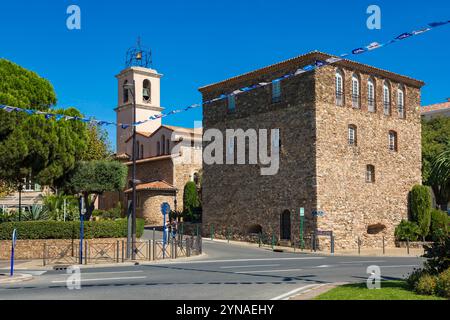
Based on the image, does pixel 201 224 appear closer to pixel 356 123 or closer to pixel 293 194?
pixel 293 194

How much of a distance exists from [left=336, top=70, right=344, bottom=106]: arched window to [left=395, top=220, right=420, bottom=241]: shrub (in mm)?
8926

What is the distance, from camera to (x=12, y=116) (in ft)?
85.6

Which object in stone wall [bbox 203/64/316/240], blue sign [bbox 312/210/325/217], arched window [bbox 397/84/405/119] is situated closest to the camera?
blue sign [bbox 312/210/325/217]

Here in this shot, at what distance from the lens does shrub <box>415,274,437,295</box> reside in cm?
1164

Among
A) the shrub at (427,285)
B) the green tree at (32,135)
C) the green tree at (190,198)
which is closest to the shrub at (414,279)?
the shrub at (427,285)

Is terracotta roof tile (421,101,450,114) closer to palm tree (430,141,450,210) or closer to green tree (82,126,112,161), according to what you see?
palm tree (430,141,450,210)

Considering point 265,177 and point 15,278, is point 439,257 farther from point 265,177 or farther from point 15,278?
point 265,177

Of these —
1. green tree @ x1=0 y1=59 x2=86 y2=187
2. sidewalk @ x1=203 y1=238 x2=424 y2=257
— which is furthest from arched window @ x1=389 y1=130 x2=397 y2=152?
green tree @ x1=0 y1=59 x2=86 y2=187

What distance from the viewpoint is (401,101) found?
36.5 metres

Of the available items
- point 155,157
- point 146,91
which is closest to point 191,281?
point 155,157

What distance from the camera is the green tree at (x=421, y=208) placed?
3562cm

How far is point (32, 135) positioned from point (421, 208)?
79.1 feet

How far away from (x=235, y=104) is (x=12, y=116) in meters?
15.4
